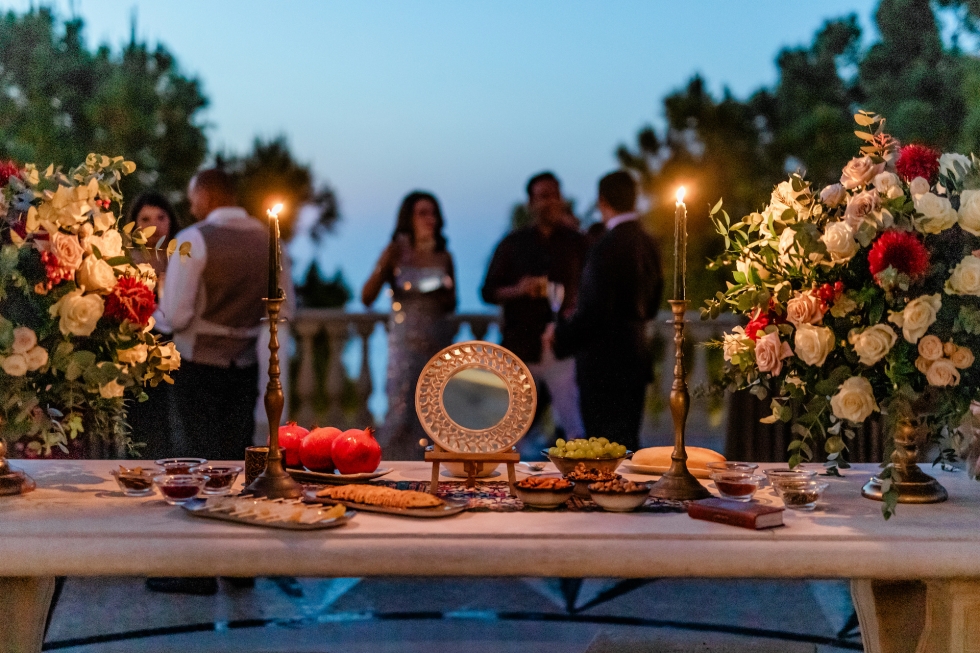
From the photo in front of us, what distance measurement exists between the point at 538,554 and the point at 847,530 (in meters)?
0.50

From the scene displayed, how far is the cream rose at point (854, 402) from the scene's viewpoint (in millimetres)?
1752

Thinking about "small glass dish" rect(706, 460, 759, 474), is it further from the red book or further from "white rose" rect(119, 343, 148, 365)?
"white rose" rect(119, 343, 148, 365)

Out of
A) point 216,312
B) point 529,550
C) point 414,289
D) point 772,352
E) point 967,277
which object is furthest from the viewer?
point 414,289

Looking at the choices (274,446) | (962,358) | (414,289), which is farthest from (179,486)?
(414,289)

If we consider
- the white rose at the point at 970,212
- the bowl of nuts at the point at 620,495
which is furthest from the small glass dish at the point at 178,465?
the white rose at the point at 970,212

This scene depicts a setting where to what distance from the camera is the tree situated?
6.87 m

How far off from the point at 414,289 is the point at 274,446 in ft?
8.50

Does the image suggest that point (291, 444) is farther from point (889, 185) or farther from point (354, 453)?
point (889, 185)

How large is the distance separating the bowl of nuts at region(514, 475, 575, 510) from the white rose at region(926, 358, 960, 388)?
636 millimetres

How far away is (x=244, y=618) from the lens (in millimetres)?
2975

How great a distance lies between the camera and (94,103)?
23.4ft

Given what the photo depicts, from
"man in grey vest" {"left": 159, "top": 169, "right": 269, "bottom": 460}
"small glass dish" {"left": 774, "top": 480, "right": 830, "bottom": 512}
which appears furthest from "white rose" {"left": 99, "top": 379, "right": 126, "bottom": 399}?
"man in grey vest" {"left": 159, "top": 169, "right": 269, "bottom": 460}

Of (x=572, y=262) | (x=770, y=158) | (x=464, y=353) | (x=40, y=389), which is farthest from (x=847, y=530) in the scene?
(x=770, y=158)

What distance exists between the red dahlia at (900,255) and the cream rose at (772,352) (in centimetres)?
20
